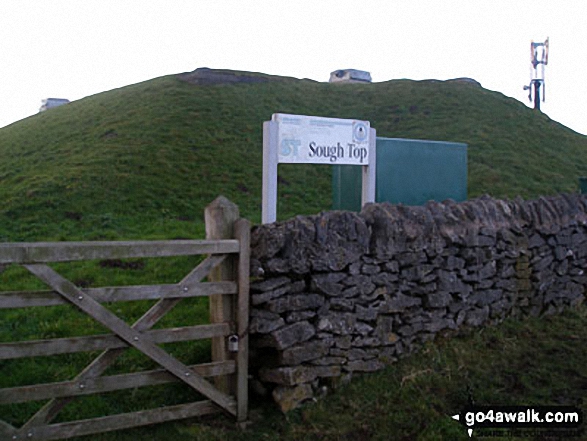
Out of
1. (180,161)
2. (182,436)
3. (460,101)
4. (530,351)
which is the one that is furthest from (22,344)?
(460,101)

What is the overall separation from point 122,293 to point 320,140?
16.9 feet

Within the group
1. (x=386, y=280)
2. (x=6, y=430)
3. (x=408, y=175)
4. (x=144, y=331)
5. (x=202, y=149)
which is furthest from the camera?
(x=202, y=149)

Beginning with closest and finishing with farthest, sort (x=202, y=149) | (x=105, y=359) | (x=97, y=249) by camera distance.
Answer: (x=97, y=249) < (x=105, y=359) < (x=202, y=149)

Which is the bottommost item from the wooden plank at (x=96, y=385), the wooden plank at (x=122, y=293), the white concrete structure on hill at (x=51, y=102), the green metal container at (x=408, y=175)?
the wooden plank at (x=96, y=385)

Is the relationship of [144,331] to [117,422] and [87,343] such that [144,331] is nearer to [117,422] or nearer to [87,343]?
[87,343]

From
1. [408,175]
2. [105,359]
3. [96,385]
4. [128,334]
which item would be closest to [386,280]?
[128,334]

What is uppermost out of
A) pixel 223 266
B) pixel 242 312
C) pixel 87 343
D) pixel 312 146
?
pixel 312 146

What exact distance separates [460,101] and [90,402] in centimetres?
2318

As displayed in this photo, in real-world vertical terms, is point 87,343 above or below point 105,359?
above

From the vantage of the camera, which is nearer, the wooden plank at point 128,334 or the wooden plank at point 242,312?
the wooden plank at point 128,334

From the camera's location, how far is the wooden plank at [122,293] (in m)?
4.76

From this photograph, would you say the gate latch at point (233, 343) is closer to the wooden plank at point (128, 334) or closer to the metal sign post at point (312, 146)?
the wooden plank at point (128, 334)

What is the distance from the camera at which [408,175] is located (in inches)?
452

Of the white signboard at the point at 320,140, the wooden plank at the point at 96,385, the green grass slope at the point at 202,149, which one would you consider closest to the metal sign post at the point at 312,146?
the white signboard at the point at 320,140
